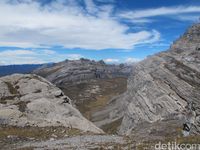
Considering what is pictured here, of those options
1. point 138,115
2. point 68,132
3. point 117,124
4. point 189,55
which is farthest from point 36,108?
point 117,124

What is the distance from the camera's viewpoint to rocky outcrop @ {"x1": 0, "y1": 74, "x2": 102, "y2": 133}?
171ft

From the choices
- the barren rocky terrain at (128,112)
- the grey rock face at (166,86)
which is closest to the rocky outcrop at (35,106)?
the barren rocky terrain at (128,112)

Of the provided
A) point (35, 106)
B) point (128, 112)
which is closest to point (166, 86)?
point (128, 112)

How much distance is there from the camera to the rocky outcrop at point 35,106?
52.0 metres

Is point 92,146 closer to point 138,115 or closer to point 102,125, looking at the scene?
point 138,115

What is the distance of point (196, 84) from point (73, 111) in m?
31.9

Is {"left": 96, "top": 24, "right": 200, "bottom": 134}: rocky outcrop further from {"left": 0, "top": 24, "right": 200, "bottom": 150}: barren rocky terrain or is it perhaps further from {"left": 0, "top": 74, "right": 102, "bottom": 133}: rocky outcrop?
{"left": 0, "top": 74, "right": 102, "bottom": 133}: rocky outcrop

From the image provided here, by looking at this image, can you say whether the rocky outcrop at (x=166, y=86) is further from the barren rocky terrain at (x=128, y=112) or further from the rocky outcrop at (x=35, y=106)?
the rocky outcrop at (x=35, y=106)

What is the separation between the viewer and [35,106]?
184 feet

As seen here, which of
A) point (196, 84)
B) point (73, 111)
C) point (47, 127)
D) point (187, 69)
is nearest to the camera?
point (47, 127)

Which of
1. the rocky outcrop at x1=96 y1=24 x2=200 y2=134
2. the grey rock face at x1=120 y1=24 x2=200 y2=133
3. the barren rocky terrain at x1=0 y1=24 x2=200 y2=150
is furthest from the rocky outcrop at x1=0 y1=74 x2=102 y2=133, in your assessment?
the grey rock face at x1=120 y1=24 x2=200 y2=133

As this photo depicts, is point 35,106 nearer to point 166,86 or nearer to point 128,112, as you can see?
point 166,86

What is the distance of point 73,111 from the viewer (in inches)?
2394

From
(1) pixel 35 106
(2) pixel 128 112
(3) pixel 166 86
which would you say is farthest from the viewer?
(2) pixel 128 112
